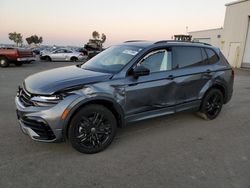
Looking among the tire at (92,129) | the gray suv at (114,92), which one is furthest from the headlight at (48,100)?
the tire at (92,129)

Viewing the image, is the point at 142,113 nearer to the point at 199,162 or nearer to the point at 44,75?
the point at 199,162

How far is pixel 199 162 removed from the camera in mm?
3166

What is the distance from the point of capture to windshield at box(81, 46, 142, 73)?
3.65 m

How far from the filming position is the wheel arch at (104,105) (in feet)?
9.87

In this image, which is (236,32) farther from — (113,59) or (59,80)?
(59,80)

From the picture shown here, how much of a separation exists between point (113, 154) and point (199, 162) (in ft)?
4.22

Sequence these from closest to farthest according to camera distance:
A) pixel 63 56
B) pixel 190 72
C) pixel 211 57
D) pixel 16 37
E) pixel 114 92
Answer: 1. pixel 114 92
2. pixel 190 72
3. pixel 211 57
4. pixel 63 56
5. pixel 16 37

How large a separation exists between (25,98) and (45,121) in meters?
0.60

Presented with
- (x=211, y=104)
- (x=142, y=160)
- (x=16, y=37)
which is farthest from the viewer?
(x=16, y=37)

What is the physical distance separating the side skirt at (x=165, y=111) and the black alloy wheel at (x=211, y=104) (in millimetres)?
229

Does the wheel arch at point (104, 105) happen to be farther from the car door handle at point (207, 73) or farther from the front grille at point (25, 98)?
the car door handle at point (207, 73)

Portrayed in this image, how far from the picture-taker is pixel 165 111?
4039mm

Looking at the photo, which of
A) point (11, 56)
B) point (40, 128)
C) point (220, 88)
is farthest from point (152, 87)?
point (11, 56)

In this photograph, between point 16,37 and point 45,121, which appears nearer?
point 45,121
